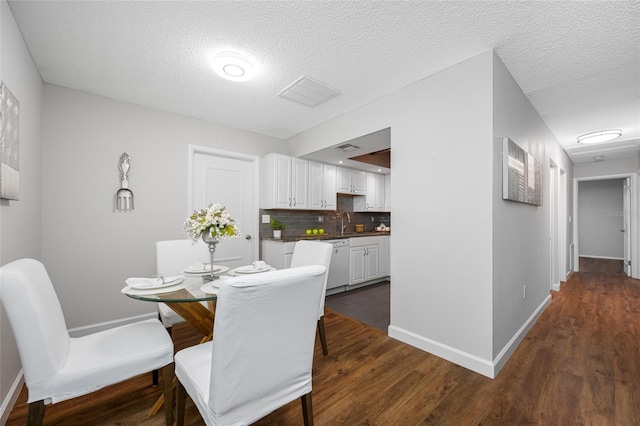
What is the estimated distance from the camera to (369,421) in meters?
1.59

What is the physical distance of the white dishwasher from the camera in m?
3.98

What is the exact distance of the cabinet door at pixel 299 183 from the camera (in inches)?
158

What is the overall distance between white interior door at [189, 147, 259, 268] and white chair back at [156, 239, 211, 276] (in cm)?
91

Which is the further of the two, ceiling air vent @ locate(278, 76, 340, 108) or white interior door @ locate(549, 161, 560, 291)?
white interior door @ locate(549, 161, 560, 291)

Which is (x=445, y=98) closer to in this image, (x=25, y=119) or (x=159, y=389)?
(x=159, y=389)

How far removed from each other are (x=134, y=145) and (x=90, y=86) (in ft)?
2.06

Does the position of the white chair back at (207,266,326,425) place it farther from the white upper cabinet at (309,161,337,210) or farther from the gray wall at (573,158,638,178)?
the gray wall at (573,158,638,178)

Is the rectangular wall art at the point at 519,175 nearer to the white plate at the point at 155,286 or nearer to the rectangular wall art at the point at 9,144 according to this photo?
the white plate at the point at 155,286

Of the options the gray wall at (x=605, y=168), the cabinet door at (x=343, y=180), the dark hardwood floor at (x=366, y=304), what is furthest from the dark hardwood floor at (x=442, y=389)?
the gray wall at (x=605, y=168)

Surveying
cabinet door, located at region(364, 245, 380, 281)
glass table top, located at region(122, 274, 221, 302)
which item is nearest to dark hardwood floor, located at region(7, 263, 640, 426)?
glass table top, located at region(122, 274, 221, 302)

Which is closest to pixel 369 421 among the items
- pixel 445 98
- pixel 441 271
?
pixel 441 271

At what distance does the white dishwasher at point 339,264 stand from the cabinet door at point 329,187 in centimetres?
71

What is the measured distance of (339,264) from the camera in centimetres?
408

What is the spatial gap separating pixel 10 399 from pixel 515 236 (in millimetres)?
3882
